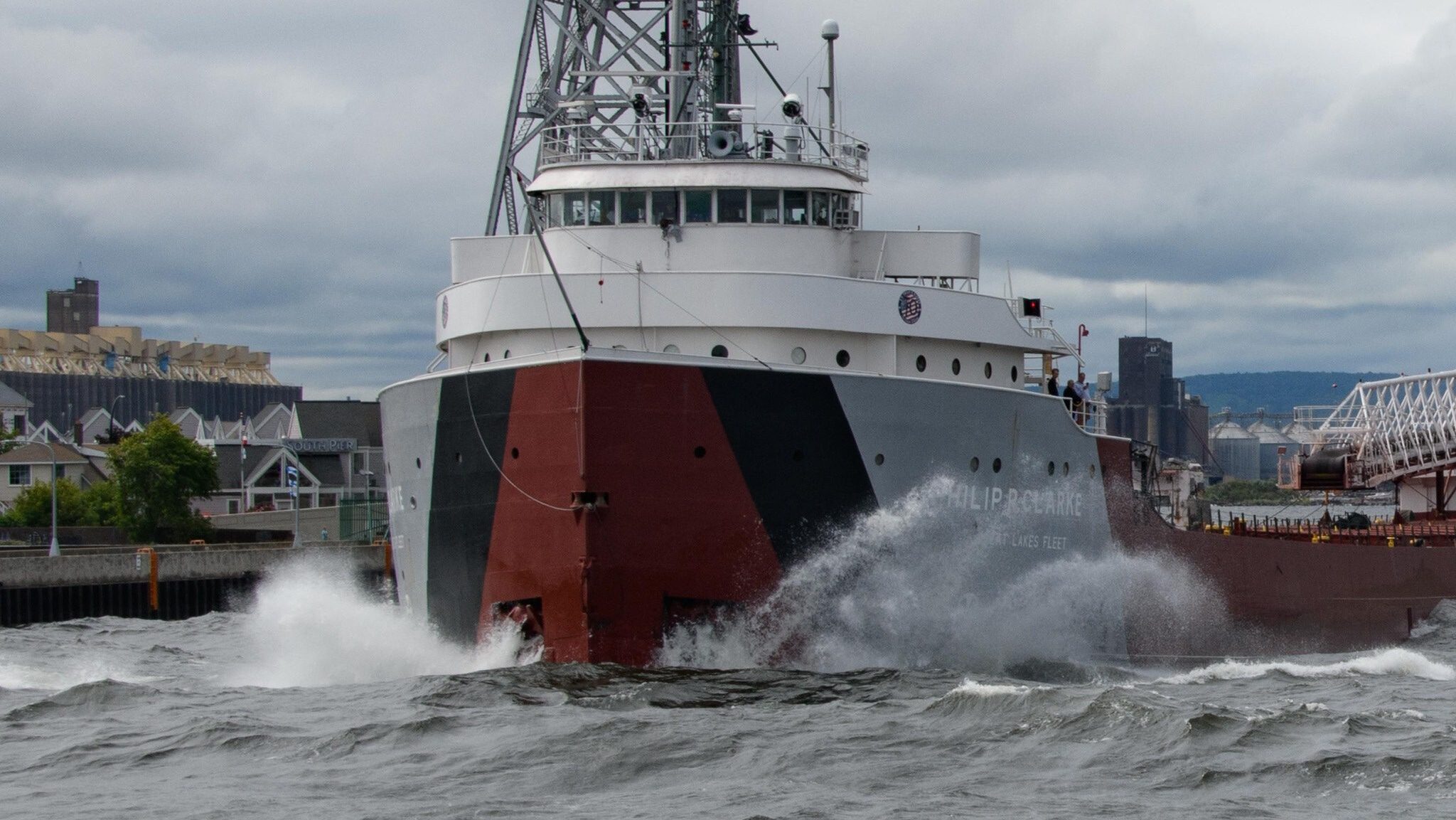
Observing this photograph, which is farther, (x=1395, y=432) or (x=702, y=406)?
(x=1395, y=432)

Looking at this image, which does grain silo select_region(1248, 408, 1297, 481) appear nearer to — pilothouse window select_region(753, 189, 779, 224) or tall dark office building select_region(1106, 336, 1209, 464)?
tall dark office building select_region(1106, 336, 1209, 464)

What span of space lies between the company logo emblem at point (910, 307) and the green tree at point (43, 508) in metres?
47.3

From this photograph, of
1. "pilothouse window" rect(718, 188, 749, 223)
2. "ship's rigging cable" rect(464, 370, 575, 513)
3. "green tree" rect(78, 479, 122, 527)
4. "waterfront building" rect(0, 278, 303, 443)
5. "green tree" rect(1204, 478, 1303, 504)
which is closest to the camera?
"ship's rigging cable" rect(464, 370, 575, 513)

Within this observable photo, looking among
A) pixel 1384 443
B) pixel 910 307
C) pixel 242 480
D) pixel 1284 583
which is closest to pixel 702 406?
pixel 910 307

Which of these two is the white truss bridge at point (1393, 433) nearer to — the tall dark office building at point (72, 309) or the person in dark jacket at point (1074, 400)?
the person in dark jacket at point (1074, 400)

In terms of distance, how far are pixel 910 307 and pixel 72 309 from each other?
172819mm

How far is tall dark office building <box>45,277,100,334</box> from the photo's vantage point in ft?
585

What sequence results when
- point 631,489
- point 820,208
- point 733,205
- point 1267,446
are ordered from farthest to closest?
1. point 1267,446
2. point 820,208
3. point 733,205
4. point 631,489

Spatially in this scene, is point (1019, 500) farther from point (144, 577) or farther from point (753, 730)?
point (144, 577)

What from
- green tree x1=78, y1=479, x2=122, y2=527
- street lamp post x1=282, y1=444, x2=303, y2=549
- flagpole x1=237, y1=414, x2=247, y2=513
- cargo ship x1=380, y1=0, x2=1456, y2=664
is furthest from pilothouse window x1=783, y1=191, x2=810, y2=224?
flagpole x1=237, y1=414, x2=247, y2=513

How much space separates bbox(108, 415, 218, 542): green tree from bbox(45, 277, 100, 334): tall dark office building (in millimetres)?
127173

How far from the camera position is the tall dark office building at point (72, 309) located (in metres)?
178

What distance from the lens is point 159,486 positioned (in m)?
58.6

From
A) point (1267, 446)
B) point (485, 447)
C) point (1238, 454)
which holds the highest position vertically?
point (1267, 446)
